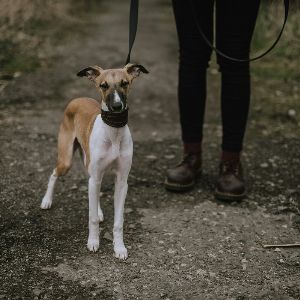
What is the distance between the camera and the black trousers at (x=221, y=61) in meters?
3.40

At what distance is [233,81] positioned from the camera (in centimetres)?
356

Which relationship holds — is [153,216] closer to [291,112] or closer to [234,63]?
[234,63]

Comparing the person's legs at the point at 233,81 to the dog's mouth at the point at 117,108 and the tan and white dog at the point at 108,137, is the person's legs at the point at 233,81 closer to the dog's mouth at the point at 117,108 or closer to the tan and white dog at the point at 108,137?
the tan and white dog at the point at 108,137

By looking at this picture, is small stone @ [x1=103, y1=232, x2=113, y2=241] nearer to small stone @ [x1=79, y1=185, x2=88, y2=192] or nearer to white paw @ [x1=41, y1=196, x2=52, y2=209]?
white paw @ [x1=41, y1=196, x2=52, y2=209]

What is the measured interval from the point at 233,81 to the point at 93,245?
1.43m

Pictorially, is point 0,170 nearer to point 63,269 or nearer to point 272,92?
point 63,269

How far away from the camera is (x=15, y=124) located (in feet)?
16.4

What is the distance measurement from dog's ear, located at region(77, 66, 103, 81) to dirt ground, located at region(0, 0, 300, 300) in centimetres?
97

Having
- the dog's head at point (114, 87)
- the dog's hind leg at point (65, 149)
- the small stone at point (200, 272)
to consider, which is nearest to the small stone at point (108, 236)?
the dog's hind leg at point (65, 149)

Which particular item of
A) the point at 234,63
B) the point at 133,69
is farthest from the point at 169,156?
the point at 133,69

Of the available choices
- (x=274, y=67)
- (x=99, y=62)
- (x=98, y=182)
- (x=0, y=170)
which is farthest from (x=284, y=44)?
(x=98, y=182)

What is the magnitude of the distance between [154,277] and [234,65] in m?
1.52

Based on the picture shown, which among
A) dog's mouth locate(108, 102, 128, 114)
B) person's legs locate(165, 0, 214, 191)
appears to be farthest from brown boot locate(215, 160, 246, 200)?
dog's mouth locate(108, 102, 128, 114)

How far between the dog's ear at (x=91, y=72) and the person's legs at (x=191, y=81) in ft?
2.91
